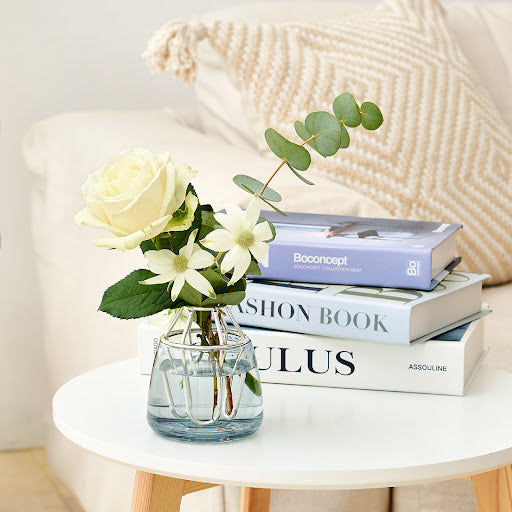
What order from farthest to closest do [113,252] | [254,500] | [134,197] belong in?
[113,252] → [254,500] → [134,197]

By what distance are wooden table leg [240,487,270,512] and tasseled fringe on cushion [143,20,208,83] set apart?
0.62m

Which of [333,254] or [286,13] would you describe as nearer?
[333,254]

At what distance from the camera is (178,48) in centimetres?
122

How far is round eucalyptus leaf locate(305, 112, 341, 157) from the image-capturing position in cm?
63

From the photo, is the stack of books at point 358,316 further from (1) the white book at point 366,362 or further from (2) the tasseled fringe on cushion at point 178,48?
(2) the tasseled fringe on cushion at point 178,48

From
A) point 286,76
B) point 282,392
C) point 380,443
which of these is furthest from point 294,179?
point 380,443

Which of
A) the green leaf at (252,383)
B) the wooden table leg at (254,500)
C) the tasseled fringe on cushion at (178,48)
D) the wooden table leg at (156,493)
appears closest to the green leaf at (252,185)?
the green leaf at (252,383)

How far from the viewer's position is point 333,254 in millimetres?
734

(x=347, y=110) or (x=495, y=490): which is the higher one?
(x=347, y=110)

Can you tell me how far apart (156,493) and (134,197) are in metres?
0.27

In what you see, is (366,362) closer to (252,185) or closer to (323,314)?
(323,314)

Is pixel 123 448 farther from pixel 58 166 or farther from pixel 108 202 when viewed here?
pixel 58 166

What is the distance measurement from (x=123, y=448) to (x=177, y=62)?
0.76 m

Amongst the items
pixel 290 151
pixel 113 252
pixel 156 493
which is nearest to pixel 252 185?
pixel 290 151
